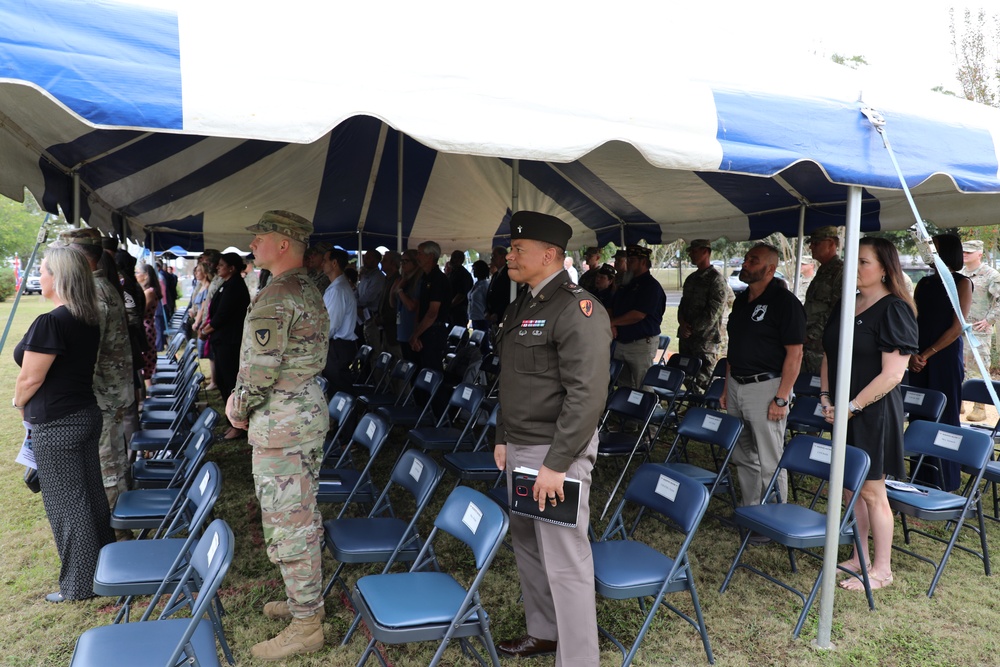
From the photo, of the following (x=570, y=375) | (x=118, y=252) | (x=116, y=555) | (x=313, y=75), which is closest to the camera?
(x=313, y=75)

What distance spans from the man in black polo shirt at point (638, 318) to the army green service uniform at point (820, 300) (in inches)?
49.0

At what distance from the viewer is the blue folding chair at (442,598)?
81.5 inches

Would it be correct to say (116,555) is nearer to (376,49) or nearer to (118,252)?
(376,49)

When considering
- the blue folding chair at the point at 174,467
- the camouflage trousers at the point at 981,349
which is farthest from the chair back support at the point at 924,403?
the blue folding chair at the point at 174,467

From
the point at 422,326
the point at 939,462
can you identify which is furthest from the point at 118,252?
the point at 939,462

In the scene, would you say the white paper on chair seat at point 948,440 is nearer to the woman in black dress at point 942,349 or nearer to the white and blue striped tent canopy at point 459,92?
the woman in black dress at point 942,349

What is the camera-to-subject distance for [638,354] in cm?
621

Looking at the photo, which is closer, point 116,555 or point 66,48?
point 66,48

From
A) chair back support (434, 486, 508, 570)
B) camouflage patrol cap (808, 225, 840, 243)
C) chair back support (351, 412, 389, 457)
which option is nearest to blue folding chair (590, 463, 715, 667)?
chair back support (434, 486, 508, 570)

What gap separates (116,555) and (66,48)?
1769 millimetres

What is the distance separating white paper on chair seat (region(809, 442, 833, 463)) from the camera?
3.17 m

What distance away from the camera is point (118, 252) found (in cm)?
552

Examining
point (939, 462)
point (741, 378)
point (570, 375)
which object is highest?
point (570, 375)

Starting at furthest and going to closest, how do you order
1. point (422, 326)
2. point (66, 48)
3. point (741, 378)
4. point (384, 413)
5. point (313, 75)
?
point (422, 326)
point (384, 413)
point (741, 378)
point (313, 75)
point (66, 48)
